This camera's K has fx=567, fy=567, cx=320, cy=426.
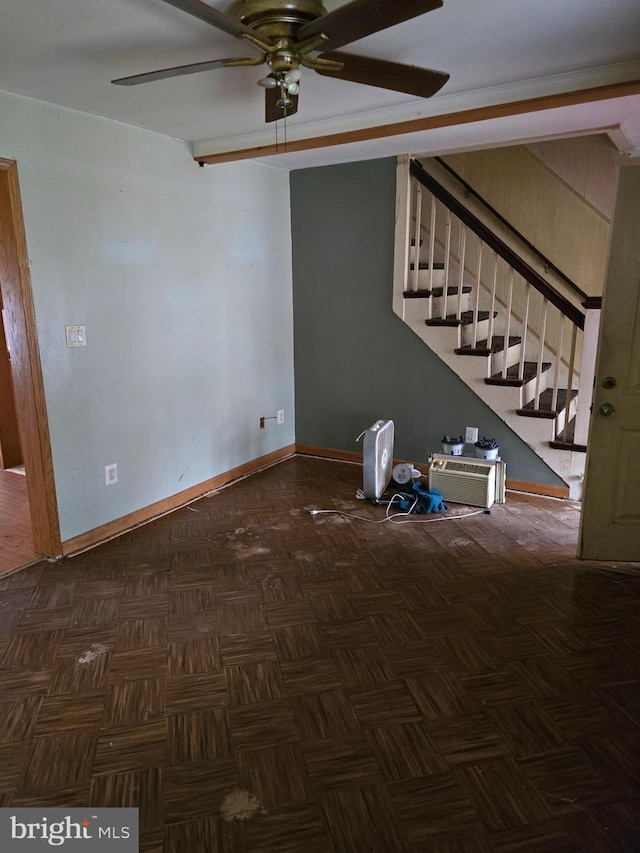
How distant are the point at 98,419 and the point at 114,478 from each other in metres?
0.37

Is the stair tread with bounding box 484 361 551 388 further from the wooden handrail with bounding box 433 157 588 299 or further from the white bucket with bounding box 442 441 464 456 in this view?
the wooden handrail with bounding box 433 157 588 299

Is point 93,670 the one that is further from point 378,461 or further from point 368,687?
point 378,461

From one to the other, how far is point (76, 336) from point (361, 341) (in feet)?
7.16

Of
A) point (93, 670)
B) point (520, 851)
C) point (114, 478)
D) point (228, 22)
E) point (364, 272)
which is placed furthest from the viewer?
point (364, 272)

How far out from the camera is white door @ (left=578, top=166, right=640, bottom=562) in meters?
2.65

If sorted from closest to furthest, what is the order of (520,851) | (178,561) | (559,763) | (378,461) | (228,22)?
(520,851) < (228,22) < (559,763) < (178,561) < (378,461)

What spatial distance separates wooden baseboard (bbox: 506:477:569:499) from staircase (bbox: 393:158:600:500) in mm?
68

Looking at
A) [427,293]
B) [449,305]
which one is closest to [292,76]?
[427,293]

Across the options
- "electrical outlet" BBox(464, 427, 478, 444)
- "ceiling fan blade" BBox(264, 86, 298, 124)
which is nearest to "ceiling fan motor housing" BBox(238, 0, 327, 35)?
"ceiling fan blade" BBox(264, 86, 298, 124)

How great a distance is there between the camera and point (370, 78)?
6.51 feet

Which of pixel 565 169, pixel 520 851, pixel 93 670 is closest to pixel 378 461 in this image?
pixel 93 670

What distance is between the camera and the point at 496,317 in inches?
184

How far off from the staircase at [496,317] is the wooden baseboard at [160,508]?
1.62m

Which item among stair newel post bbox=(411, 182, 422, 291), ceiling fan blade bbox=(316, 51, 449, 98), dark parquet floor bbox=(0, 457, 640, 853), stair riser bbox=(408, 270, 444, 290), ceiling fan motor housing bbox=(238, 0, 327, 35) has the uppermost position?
ceiling fan motor housing bbox=(238, 0, 327, 35)
